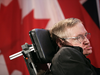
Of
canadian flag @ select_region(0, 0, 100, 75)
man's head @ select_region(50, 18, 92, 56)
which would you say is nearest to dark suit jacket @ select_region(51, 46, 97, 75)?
man's head @ select_region(50, 18, 92, 56)

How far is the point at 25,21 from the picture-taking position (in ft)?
4.67

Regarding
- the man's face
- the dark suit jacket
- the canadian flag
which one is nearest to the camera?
the dark suit jacket

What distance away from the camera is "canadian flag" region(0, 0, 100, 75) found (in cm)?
130

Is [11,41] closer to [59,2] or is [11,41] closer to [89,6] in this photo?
[59,2]

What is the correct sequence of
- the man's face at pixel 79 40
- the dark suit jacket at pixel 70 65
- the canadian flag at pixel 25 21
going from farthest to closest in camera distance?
the canadian flag at pixel 25 21 → the man's face at pixel 79 40 → the dark suit jacket at pixel 70 65

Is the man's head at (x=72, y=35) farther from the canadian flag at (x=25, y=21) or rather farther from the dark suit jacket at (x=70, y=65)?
the canadian flag at (x=25, y=21)

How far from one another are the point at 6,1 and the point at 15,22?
31cm

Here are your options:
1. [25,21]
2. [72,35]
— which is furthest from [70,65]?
[25,21]

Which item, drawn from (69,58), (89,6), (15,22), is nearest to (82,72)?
(69,58)

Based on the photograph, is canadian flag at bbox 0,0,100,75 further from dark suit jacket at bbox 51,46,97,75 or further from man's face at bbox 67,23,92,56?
dark suit jacket at bbox 51,46,97,75

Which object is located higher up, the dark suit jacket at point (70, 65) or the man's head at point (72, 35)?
the man's head at point (72, 35)

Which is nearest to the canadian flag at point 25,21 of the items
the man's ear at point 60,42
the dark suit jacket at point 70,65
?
the man's ear at point 60,42

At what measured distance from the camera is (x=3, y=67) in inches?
49.2

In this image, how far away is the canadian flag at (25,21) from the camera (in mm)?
1304
